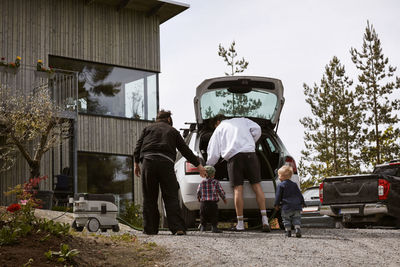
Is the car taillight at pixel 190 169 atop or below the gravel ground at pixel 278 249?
atop

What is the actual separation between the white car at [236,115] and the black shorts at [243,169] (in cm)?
20

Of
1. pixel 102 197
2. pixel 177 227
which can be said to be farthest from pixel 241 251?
pixel 102 197

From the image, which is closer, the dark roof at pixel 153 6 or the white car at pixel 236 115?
the white car at pixel 236 115

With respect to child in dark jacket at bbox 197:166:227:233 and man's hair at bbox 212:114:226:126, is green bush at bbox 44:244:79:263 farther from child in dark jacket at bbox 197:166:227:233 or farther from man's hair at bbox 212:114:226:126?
man's hair at bbox 212:114:226:126

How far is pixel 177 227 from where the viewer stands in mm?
8328

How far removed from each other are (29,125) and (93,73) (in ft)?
13.5

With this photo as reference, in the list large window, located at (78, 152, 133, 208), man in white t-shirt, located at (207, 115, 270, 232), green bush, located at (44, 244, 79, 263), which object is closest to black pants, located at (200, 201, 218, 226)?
man in white t-shirt, located at (207, 115, 270, 232)

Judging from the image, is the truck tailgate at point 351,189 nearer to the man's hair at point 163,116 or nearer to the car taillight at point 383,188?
the car taillight at point 383,188

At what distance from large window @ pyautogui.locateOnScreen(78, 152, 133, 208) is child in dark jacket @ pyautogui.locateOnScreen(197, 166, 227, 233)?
11.6 meters

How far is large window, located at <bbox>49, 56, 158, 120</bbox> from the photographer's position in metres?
20.8

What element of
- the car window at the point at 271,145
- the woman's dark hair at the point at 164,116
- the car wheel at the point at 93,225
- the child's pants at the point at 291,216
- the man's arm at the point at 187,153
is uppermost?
the woman's dark hair at the point at 164,116

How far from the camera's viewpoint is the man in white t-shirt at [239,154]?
895cm

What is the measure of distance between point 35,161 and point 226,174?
8596mm

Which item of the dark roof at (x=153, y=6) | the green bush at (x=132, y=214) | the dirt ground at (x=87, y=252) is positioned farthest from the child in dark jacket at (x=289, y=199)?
the dark roof at (x=153, y=6)
